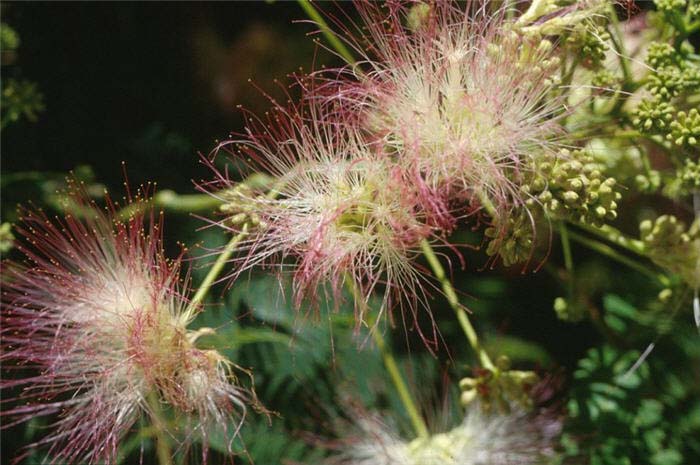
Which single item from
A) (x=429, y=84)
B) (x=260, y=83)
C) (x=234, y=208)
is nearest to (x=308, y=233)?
(x=234, y=208)

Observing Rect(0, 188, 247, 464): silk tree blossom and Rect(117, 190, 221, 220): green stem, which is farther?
Rect(117, 190, 221, 220): green stem

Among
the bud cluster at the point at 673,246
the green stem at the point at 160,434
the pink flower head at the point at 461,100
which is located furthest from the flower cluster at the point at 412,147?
the green stem at the point at 160,434

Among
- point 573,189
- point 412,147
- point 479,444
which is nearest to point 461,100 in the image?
point 412,147

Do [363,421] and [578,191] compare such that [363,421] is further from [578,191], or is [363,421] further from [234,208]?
[578,191]

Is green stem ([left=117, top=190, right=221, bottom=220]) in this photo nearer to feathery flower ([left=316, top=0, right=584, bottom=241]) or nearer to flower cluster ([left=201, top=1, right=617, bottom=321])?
flower cluster ([left=201, top=1, right=617, bottom=321])

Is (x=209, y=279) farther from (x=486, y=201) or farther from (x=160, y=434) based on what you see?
(x=486, y=201)

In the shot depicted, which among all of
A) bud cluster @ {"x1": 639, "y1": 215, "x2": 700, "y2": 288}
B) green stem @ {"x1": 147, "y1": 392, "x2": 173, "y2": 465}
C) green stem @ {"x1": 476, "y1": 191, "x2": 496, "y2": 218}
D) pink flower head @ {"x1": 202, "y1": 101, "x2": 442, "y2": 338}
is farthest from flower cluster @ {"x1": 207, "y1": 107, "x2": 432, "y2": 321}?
bud cluster @ {"x1": 639, "y1": 215, "x2": 700, "y2": 288}
